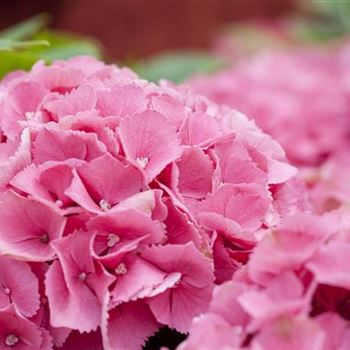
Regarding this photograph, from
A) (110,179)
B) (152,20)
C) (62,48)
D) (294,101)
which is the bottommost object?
(152,20)

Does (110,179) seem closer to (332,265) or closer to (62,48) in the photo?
(332,265)

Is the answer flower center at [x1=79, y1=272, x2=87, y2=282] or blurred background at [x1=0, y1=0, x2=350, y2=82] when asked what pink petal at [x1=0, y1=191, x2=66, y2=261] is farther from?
blurred background at [x1=0, y1=0, x2=350, y2=82]

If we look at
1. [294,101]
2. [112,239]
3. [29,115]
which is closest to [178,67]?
[294,101]

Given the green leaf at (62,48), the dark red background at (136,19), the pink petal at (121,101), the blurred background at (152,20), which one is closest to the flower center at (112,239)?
the pink petal at (121,101)

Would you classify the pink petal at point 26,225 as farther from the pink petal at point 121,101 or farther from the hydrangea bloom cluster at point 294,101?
the hydrangea bloom cluster at point 294,101

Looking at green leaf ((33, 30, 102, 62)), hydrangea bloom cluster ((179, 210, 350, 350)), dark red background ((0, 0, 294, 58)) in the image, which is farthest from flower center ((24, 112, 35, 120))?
dark red background ((0, 0, 294, 58))

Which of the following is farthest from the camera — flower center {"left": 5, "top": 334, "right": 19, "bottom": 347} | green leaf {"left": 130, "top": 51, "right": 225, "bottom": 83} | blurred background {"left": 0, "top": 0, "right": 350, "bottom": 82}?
blurred background {"left": 0, "top": 0, "right": 350, "bottom": 82}
